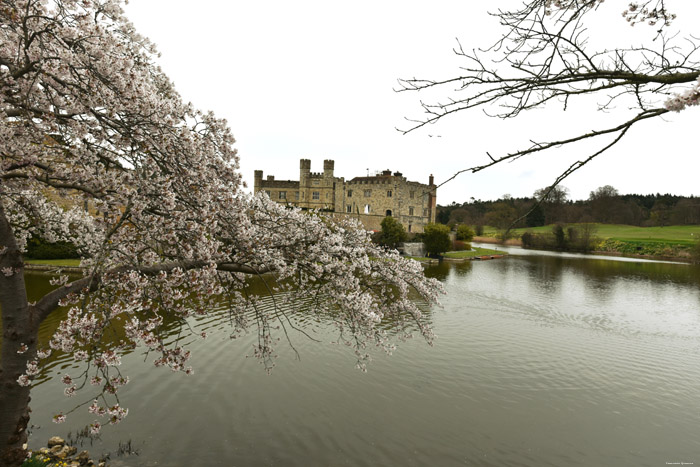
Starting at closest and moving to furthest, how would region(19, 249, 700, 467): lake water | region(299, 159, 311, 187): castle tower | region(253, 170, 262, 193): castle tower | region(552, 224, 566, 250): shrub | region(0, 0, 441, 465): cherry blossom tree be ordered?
region(0, 0, 441, 465): cherry blossom tree → region(19, 249, 700, 467): lake water → region(299, 159, 311, 187): castle tower → region(253, 170, 262, 193): castle tower → region(552, 224, 566, 250): shrub

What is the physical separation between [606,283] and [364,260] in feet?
104

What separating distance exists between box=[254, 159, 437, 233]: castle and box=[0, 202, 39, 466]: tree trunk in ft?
156

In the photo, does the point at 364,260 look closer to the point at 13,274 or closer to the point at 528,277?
the point at 13,274

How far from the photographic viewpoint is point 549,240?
71.2m

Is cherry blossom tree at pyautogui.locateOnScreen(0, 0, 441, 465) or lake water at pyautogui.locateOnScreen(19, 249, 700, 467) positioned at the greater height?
cherry blossom tree at pyautogui.locateOnScreen(0, 0, 441, 465)

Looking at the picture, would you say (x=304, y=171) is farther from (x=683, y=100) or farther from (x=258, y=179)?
(x=683, y=100)

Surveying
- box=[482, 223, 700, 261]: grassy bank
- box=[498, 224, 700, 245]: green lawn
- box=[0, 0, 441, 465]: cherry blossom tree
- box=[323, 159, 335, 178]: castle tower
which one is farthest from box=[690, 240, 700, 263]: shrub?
box=[0, 0, 441, 465]: cherry blossom tree

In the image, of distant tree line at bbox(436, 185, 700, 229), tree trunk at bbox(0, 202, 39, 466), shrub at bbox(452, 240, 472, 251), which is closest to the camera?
tree trunk at bbox(0, 202, 39, 466)

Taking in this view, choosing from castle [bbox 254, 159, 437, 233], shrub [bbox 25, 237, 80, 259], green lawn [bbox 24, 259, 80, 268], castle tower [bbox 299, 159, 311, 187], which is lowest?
green lawn [bbox 24, 259, 80, 268]

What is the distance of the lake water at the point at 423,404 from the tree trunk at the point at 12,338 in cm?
228

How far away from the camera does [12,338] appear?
5086 mm

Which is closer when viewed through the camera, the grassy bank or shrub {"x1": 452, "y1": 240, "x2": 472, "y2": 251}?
shrub {"x1": 452, "y1": 240, "x2": 472, "y2": 251}

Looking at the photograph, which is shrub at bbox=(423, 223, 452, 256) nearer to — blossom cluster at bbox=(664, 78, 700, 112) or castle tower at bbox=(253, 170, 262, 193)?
castle tower at bbox=(253, 170, 262, 193)

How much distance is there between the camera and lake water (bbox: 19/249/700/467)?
7.98 metres
